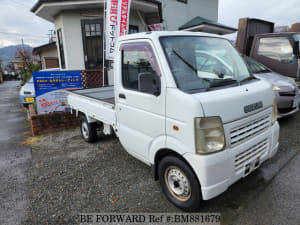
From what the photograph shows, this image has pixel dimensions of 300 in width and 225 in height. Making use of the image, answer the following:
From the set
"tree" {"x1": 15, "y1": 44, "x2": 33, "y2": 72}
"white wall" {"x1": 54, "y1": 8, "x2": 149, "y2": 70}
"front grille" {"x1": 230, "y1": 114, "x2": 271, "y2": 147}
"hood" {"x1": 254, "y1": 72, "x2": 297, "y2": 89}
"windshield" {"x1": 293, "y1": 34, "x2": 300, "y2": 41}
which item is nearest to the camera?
"front grille" {"x1": 230, "y1": 114, "x2": 271, "y2": 147}

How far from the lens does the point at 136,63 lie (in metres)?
2.80

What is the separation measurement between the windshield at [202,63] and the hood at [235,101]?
174 millimetres

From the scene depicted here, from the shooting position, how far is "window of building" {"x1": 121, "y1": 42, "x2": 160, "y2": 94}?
2500mm

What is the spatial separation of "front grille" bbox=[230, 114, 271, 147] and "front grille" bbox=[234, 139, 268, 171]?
0.14 meters

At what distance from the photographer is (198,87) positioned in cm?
227

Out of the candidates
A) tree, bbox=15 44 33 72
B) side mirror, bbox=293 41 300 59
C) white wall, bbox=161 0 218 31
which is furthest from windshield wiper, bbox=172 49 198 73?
tree, bbox=15 44 33 72

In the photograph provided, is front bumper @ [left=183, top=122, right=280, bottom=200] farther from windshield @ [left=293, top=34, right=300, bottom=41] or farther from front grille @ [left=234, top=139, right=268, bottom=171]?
windshield @ [left=293, top=34, right=300, bottom=41]

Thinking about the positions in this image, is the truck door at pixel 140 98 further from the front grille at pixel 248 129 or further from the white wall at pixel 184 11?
the white wall at pixel 184 11

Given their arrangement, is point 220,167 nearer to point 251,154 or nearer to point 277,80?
point 251,154

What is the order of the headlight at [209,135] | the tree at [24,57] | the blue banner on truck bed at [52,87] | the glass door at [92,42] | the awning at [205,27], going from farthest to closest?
the tree at [24,57] < the awning at [205,27] < the glass door at [92,42] < the blue banner on truck bed at [52,87] < the headlight at [209,135]

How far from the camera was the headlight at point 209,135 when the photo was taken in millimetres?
2021

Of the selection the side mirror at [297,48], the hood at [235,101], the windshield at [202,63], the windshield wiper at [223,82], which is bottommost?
the hood at [235,101]

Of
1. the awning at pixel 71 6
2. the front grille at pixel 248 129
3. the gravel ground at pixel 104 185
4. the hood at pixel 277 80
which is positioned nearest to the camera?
the front grille at pixel 248 129

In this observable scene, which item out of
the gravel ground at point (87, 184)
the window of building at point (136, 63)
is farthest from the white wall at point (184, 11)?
the window of building at point (136, 63)
